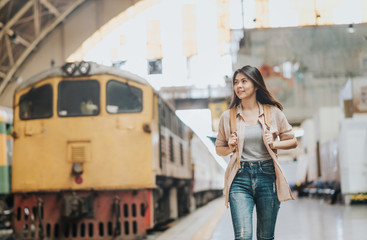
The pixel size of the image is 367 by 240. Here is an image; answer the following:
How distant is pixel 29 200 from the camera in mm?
9070

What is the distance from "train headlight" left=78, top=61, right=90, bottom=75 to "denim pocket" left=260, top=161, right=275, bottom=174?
6070 millimetres


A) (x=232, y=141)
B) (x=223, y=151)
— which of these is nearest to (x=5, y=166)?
(x=223, y=151)

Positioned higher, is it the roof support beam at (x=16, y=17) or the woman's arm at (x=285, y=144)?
the roof support beam at (x=16, y=17)

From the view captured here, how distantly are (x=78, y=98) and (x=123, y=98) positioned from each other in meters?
0.74

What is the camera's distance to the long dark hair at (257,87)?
13.0 feet

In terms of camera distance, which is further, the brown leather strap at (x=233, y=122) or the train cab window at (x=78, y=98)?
the train cab window at (x=78, y=98)

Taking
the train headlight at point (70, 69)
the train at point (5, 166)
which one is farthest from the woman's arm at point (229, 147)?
the train at point (5, 166)

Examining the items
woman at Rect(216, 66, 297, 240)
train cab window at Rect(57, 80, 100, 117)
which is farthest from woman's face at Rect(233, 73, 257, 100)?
train cab window at Rect(57, 80, 100, 117)

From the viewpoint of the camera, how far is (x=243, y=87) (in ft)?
12.9

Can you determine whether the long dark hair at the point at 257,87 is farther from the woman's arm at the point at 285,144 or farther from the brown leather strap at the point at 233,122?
the woman's arm at the point at 285,144

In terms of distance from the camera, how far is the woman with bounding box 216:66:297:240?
12.3 ft

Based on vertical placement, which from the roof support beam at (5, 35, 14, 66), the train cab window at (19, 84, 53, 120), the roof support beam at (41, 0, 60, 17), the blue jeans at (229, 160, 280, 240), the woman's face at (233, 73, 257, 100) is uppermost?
the roof support beam at (41, 0, 60, 17)

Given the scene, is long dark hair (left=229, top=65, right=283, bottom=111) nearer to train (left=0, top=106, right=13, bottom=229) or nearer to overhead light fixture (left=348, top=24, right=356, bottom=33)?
train (left=0, top=106, right=13, bottom=229)

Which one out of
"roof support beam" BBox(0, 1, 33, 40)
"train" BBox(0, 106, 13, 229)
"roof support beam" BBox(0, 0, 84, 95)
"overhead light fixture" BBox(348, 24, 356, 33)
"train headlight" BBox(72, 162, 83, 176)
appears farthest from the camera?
"roof support beam" BBox(0, 0, 84, 95)
